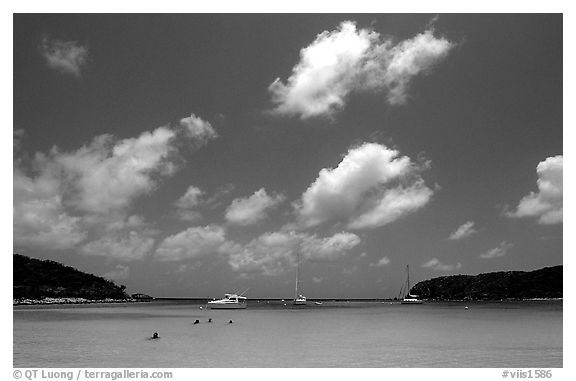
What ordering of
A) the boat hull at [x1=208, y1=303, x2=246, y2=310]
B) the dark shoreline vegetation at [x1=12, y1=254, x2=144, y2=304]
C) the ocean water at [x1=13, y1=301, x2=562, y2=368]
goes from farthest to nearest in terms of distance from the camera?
the dark shoreline vegetation at [x1=12, y1=254, x2=144, y2=304] < the boat hull at [x1=208, y1=303, x2=246, y2=310] < the ocean water at [x1=13, y1=301, x2=562, y2=368]

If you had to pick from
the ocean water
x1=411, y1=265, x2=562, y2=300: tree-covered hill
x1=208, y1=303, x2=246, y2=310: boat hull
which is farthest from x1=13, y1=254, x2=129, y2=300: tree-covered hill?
x1=411, y1=265, x2=562, y2=300: tree-covered hill

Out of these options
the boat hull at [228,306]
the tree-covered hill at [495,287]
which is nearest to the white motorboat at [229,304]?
the boat hull at [228,306]

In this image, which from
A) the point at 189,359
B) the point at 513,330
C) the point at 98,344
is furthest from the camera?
the point at 513,330

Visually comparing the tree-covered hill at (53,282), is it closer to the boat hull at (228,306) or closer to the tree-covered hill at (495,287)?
the boat hull at (228,306)

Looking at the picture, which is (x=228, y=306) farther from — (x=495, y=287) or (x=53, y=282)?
(x=495, y=287)

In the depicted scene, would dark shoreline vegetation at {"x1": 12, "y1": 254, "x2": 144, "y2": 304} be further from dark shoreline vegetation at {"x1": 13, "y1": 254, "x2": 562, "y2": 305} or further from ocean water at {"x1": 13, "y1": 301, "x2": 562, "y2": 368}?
ocean water at {"x1": 13, "y1": 301, "x2": 562, "y2": 368}
